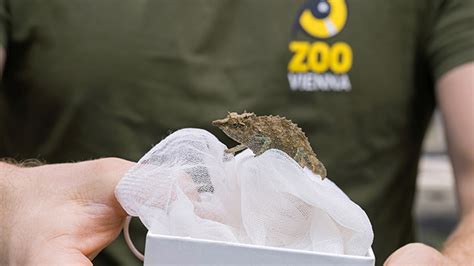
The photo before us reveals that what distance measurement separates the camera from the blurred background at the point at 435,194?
205 cm

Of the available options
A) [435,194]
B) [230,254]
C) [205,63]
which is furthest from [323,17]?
[435,194]

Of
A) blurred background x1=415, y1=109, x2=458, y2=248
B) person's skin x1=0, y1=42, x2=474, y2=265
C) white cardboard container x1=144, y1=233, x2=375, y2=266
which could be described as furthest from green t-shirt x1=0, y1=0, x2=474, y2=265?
blurred background x1=415, y1=109, x2=458, y2=248

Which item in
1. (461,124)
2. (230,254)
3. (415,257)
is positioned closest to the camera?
(230,254)

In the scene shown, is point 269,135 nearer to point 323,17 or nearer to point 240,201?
point 240,201

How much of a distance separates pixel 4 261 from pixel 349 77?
2.11ft

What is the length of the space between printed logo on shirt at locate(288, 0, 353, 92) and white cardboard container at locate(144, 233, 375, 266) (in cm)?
59

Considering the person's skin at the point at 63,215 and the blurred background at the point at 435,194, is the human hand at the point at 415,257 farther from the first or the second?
the blurred background at the point at 435,194

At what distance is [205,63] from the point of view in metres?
A: 1.17

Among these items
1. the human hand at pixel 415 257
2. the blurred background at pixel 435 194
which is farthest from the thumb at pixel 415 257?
the blurred background at pixel 435 194

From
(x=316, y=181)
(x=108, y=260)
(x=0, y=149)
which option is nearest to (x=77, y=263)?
(x=316, y=181)

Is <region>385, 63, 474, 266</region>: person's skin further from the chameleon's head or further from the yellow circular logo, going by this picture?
the chameleon's head

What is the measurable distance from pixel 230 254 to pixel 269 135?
0.12 meters

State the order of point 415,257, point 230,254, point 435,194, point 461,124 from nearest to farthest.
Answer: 1. point 230,254
2. point 415,257
3. point 461,124
4. point 435,194

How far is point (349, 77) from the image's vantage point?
118cm
